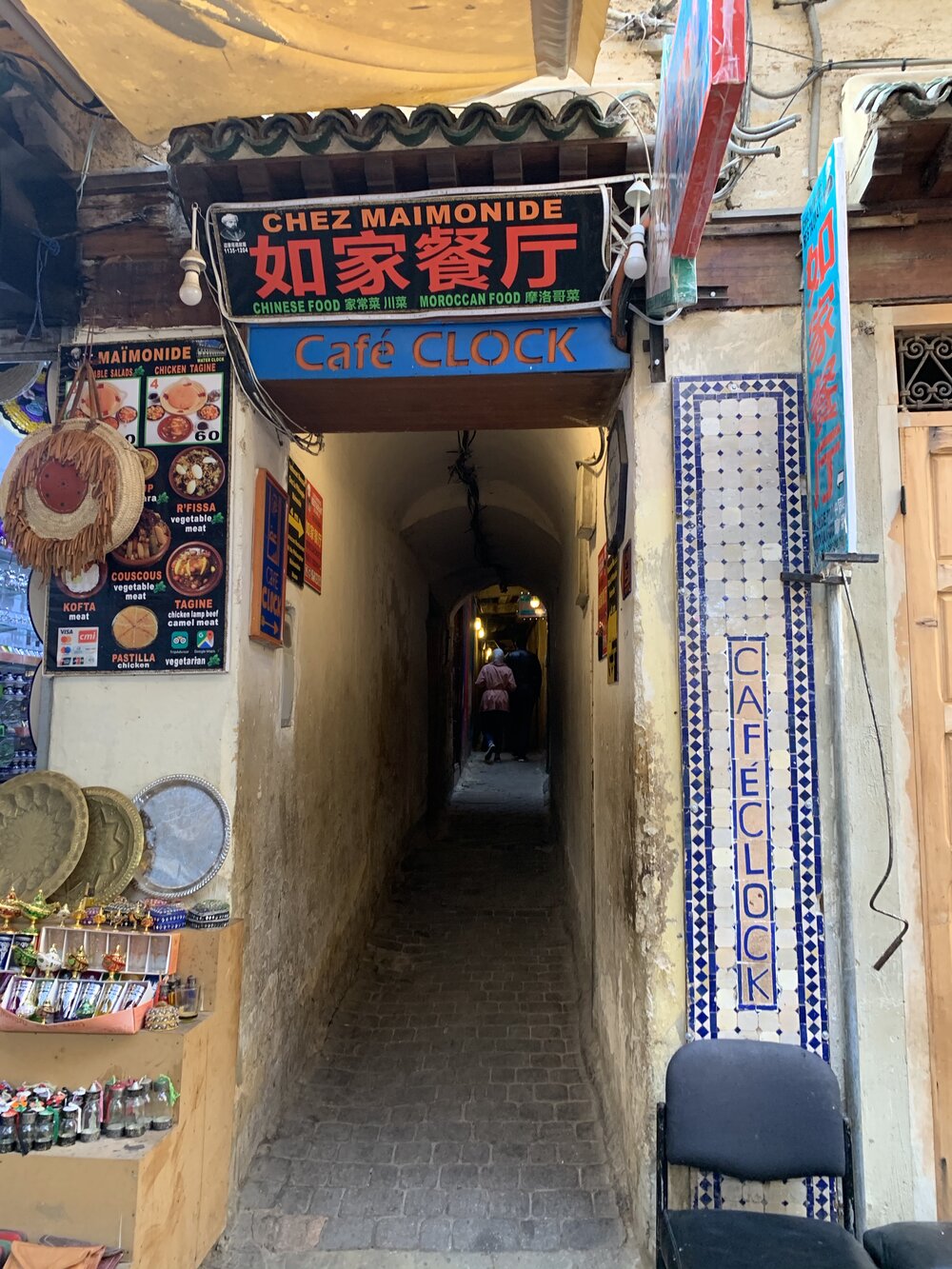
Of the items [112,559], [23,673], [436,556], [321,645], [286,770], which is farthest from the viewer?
[436,556]

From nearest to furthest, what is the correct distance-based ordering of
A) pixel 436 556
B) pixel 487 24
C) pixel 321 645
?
pixel 487 24 < pixel 321 645 < pixel 436 556

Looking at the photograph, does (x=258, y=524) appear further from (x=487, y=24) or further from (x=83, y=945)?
(x=487, y=24)

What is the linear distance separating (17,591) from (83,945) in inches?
81.8

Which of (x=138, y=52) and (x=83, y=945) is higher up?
(x=138, y=52)

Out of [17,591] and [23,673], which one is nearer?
[23,673]

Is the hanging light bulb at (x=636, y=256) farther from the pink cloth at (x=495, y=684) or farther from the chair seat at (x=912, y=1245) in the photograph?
the pink cloth at (x=495, y=684)

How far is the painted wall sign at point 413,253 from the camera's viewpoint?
2.84 meters

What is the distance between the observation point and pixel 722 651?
110 inches

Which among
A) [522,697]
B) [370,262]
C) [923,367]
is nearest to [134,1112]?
[370,262]

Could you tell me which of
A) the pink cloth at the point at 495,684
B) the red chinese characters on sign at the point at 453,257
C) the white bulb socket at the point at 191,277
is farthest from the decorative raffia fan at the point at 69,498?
the pink cloth at the point at 495,684

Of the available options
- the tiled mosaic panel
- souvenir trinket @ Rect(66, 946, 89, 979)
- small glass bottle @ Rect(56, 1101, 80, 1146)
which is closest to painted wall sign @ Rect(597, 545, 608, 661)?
the tiled mosaic panel

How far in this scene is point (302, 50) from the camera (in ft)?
7.57

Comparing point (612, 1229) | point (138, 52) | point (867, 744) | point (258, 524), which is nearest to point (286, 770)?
point (258, 524)

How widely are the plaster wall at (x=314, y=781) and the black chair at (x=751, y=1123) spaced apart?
1.74 meters
